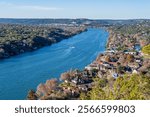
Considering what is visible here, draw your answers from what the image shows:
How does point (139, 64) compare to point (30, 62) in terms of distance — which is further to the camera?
point (30, 62)

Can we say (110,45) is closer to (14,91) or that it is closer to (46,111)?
(14,91)

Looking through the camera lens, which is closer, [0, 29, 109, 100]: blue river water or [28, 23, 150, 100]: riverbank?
[28, 23, 150, 100]: riverbank

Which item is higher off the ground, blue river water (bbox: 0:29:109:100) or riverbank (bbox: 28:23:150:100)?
riverbank (bbox: 28:23:150:100)

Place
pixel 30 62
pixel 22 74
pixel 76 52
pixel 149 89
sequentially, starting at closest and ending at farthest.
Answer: pixel 149 89
pixel 22 74
pixel 30 62
pixel 76 52

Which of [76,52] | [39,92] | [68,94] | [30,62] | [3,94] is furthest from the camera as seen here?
[76,52]

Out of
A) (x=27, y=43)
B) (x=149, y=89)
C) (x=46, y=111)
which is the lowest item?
(x=27, y=43)

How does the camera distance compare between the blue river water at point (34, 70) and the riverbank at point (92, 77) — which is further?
the blue river water at point (34, 70)

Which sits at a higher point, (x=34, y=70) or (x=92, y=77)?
(x=92, y=77)

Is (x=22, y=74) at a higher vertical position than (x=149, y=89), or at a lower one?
lower

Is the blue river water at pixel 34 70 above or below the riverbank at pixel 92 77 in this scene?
below

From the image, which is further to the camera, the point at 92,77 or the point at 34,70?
the point at 34,70

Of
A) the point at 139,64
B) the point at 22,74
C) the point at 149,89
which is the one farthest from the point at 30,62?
the point at 149,89
